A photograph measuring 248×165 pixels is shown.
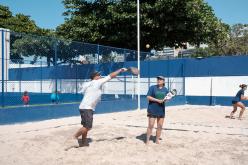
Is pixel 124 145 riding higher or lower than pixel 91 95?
lower

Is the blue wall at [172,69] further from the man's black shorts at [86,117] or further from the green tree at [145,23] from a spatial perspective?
the man's black shorts at [86,117]

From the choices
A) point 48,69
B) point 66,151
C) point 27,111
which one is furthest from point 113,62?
point 66,151

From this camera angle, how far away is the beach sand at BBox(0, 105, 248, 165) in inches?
306

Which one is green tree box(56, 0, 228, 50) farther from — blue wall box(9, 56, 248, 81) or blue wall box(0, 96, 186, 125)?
blue wall box(0, 96, 186, 125)

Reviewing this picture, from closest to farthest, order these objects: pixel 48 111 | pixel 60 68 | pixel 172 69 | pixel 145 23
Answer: pixel 48 111, pixel 60 68, pixel 172 69, pixel 145 23

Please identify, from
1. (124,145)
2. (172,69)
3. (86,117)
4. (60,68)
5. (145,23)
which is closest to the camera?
(86,117)

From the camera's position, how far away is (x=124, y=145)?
9.37m

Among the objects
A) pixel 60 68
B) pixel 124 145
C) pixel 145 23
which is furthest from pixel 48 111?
pixel 145 23

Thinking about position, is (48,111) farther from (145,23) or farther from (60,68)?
(145,23)

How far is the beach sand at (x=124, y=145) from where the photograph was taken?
25.5 ft

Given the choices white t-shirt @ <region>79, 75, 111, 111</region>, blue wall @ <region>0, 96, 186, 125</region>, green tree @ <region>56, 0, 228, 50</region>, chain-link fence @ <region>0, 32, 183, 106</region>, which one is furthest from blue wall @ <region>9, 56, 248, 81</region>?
white t-shirt @ <region>79, 75, 111, 111</region>

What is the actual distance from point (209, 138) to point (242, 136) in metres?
1.04

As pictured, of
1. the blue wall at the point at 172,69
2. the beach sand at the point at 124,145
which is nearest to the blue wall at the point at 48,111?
the beach sand at the point at 124,145

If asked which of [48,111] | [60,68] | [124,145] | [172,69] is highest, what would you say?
[172,69]
